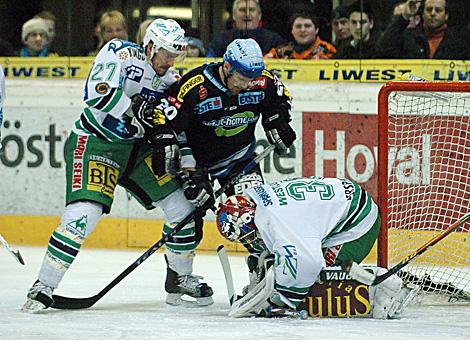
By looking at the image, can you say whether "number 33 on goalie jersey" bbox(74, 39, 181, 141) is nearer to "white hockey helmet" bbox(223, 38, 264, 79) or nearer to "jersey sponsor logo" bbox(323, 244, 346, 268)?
"white hockey helmet" bbox(223, 38, 264, 79)

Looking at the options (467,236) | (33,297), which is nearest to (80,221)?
(33,297)

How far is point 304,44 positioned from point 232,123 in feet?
6.70

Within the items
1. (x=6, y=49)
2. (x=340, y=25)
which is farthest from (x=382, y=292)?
(x=6, y=49)

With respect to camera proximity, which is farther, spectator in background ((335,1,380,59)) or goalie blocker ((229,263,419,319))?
spectator in background ((335,1,380,59))

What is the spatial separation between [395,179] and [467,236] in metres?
0.43

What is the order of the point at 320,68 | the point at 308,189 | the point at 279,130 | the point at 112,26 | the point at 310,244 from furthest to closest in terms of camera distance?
1. the point at 112,26
2. the point at 320,68
3. the point at 279,130
4. the point at 308,189
5. the point at 310,244

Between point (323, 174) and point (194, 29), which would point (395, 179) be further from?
point (194, 29)

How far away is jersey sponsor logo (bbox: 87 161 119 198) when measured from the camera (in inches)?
202

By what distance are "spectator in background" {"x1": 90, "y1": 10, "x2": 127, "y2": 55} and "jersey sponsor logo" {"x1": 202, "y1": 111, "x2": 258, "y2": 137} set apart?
93.0 inches

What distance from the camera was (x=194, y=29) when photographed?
7.36 meters

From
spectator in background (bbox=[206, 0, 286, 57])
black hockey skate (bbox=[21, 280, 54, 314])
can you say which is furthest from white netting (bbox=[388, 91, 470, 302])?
black hockey skate (bbox=[21, 280, 54, 314])

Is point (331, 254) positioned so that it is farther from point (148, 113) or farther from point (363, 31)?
point (363, 31)

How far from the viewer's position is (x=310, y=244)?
459cm

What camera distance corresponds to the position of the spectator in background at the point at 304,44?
714 centimetres
